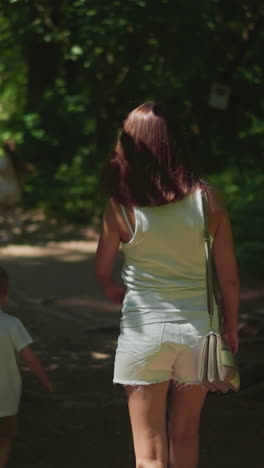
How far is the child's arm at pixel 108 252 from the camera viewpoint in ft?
11.2

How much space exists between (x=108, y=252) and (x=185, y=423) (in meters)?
0.68

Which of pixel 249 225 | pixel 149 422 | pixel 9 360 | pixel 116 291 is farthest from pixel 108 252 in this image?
pixel 249 225

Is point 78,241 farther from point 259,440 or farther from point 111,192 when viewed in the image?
point 111,192

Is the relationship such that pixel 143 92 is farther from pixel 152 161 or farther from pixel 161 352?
pixel 161 352

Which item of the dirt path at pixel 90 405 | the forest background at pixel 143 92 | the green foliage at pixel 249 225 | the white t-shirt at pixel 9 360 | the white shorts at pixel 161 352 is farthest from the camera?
the green foliage at pixel 249 225

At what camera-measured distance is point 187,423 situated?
3.42 m

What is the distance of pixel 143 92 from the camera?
513 inches

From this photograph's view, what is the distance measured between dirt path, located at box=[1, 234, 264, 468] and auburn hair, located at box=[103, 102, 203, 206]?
2.10 m

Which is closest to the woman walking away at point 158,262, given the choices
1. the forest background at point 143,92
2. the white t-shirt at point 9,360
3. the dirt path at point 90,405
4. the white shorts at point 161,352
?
the white shorts at point 161,352

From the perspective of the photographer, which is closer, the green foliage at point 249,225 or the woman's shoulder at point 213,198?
the woman's shoulder at point 213,198

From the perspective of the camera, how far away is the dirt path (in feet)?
16.9

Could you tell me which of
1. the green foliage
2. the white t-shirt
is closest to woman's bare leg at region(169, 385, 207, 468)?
the white t-shirt

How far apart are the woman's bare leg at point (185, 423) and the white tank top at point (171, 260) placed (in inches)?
11.3

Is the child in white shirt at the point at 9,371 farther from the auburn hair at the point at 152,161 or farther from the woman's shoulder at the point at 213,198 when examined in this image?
the woman's shoulder at the point at 213,198
